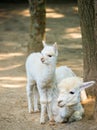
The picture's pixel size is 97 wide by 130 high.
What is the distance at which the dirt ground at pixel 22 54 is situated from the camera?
597 cm

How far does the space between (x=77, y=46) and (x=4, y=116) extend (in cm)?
584

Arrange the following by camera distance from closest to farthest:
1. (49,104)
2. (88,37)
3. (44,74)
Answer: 1. (44,74)
2. (49,104)
3. (88,37)

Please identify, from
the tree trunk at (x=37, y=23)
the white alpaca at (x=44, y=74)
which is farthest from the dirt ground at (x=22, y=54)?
the tree trunk at (x=37, y=23)

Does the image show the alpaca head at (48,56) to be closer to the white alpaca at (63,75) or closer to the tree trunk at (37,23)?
the white alpaca at (63,75)

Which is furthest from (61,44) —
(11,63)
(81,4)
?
(81,4)

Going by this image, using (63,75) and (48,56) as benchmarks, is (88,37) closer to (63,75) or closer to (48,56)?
(63,75)

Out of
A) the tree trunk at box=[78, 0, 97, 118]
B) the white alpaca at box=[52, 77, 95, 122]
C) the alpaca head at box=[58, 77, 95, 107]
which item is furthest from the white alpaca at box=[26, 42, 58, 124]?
the tree trunk at box=[78, 0, 97, 118]

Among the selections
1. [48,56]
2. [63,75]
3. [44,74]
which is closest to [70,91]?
[44,74]

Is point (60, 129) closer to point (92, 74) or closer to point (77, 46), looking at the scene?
point (92, 74)

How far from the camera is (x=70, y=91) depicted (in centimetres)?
541

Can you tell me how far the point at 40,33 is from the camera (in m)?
9.23

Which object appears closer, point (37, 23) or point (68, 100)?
point (68, 100)

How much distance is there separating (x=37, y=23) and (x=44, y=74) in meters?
3.70

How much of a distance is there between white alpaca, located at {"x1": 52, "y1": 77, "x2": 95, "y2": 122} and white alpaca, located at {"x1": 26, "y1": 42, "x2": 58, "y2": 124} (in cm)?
11
